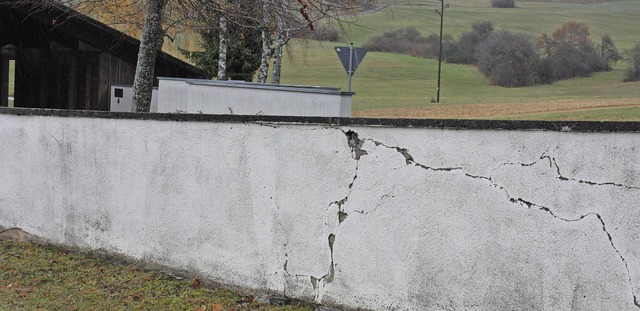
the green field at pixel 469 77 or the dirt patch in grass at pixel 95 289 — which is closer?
the dirt patch in grass at pixel 95 289

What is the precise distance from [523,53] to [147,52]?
83.8 m

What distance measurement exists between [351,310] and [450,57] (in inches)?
4204

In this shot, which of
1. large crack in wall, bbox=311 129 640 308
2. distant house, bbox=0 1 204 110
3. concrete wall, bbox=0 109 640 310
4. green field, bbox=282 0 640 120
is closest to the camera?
large crack in wall, bbox=311 129 640 308

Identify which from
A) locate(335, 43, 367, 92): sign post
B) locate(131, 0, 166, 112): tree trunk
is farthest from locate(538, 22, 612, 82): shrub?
locate(131, 0, 166, 112): tree trunk

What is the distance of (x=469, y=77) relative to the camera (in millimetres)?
97438

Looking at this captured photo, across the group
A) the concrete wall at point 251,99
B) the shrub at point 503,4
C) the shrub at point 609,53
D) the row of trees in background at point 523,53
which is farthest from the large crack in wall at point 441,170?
the shrub at point 503,4

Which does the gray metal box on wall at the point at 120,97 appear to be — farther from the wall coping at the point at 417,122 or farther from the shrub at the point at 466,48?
the shrub at the point at 466,48

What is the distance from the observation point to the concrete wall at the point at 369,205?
548 cm

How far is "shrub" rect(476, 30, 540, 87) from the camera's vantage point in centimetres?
9231

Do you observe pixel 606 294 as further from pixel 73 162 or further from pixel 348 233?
pixel 73 162

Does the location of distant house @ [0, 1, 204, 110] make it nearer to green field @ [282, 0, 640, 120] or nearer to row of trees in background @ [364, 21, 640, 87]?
green field @ [282, 0, 640, 120]

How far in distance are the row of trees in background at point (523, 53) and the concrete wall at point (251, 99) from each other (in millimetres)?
75862

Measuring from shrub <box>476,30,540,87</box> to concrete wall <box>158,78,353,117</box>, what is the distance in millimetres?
75896

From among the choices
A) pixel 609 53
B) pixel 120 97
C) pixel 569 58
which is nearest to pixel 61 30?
pixel 120 97
